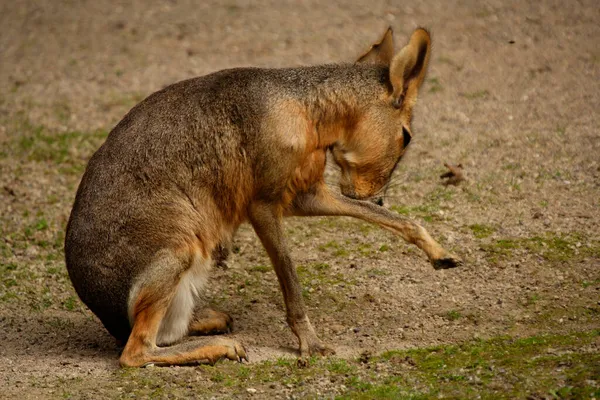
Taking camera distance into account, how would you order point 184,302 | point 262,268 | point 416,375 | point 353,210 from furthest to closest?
point 262,268, point 353,210, point 184,302, point 416,375

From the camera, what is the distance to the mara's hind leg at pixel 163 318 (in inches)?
229

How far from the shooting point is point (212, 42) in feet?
40.6

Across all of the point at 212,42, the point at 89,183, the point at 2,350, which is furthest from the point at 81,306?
the point at 212,42

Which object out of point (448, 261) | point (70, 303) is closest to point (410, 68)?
point (448, 261)

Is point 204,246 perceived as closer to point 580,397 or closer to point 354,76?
point 354,76

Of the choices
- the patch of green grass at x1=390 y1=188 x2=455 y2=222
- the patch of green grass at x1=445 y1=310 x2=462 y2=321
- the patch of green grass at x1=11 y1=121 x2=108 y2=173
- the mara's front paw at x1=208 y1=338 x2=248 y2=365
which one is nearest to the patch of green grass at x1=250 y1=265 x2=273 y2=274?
the patch of green grass at x1=390 y1=188 x2=455 y2=222

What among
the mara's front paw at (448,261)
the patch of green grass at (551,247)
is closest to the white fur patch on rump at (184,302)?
the mara's front paw at (448,261)

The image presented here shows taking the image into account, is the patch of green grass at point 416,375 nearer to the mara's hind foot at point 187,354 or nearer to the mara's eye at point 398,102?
the mara's hind foot at point 187,354

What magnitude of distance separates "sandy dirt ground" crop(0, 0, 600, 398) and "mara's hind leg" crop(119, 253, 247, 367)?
233 millimetres

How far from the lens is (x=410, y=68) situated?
634cm

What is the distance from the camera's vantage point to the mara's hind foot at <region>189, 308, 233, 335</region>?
6477 mm

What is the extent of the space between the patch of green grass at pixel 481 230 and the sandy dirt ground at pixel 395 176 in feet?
0.07

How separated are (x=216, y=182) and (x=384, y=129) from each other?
46.0 inches

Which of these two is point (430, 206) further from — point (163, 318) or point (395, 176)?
point (163, 318)
